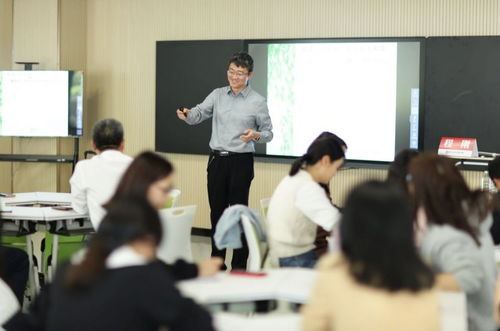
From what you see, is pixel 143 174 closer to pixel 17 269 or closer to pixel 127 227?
pixel 127 227

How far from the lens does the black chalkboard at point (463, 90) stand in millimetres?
6676

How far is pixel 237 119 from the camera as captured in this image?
20.2 feet

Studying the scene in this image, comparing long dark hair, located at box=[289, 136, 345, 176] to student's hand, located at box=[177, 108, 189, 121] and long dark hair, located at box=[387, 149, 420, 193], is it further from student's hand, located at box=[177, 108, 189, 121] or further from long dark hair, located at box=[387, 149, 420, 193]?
student's hand, located at box=[177, 108, 189, 121]

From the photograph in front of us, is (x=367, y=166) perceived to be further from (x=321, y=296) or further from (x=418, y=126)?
(x=321, y=296)

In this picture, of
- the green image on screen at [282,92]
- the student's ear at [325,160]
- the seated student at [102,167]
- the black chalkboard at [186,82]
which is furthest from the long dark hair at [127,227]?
the black chalkboard at [186,82]

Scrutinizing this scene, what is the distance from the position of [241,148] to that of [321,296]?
13.5 feet

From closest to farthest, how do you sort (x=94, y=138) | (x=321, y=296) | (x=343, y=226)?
(x=343, y=226) → (x=321, y=296) → (x=94, y=138)

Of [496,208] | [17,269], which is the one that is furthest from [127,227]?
[17,269]

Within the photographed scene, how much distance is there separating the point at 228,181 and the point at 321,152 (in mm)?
2150

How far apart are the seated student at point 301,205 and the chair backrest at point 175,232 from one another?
0.46 meters

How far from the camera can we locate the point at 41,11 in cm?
878

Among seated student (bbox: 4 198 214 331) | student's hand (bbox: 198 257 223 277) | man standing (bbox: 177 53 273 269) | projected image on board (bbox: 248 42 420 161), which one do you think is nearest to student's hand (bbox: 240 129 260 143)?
man standing (bbox: 177 53 273 269)

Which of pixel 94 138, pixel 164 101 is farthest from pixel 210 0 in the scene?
pixel 94 138

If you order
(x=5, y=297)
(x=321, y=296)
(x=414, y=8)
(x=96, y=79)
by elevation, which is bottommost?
(x=5, y=297)
